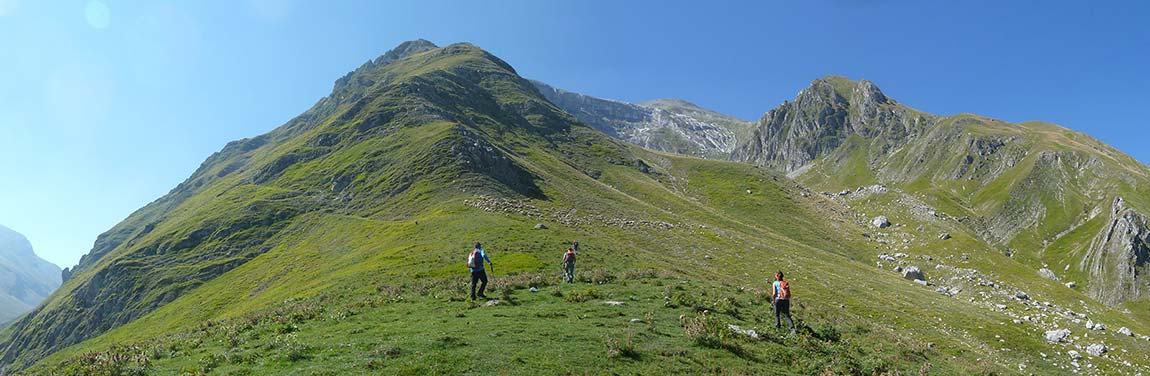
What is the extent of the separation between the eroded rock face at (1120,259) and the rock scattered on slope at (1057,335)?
124 m

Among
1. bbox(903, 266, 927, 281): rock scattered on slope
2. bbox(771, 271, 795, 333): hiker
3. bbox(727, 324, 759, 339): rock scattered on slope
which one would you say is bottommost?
bbox(903, 266, 927, 281): rock scattered on slope

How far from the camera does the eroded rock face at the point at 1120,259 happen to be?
424 feet

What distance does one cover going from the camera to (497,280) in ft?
119

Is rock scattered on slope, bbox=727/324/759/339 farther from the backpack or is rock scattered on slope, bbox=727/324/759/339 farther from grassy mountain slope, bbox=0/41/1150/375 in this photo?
the backpack

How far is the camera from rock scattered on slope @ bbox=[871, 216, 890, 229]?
412ft

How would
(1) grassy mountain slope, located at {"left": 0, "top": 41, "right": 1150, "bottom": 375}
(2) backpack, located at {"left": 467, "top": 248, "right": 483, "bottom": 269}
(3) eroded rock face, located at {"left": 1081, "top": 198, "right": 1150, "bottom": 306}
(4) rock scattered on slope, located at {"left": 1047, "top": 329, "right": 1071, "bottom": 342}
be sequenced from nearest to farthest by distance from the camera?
(1) grassy mountain slope, located at {"left": 0, "top": 41, "right": 1150, "bottom": 375} → (2) backpack, located at {"left": 467, "top": 248, "right": 483, "bottom": 269} → (4) rock scattered on slope, located at {"left": 1047, "top": 329, "right": 1071, "bottom": 342} → (3) eroded rock face, located at {"left": 1081, "top": 198, "right": 1150, "bottom": 306}

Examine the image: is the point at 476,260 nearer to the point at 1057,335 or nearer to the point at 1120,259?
the point at 1057,335

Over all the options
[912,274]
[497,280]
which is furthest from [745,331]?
[912,274]

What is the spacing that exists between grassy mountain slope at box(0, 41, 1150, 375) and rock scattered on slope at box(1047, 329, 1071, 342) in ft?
7.88

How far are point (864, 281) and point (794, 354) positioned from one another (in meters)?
53.4

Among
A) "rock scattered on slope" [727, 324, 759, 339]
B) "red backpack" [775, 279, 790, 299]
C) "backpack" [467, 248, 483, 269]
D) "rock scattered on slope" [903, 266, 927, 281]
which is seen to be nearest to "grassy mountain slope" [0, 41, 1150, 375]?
"rock scattered on slope" [727, 324, 759, 339]

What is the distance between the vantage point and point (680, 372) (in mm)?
17500

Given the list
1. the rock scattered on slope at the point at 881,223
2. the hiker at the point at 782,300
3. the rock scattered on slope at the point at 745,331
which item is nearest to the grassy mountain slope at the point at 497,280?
the rock scattered on slope at the point at 745,331

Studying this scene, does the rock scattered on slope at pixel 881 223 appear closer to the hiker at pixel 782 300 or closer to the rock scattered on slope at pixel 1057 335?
the rock scattered on slope at pixel 1057 335
